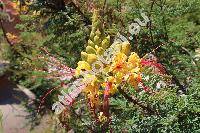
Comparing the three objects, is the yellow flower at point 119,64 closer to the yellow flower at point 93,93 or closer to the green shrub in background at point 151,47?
the yellow flower at point 93,93

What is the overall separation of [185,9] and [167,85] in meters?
0.71

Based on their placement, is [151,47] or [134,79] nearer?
[134,79]

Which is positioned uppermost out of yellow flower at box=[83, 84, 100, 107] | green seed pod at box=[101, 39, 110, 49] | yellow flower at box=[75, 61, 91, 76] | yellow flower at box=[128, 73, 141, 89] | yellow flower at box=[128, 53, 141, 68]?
green seed pod at box=[101, 39, 110, 49]

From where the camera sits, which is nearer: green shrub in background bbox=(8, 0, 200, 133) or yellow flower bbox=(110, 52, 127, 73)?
yellow flower bbox=(110, 52, 127, 73)

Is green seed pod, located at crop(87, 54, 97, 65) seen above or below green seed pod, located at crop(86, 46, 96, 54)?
below

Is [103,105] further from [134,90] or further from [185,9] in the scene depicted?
[185,9]

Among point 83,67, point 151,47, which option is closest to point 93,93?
point 83,67

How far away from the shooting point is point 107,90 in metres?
1.92

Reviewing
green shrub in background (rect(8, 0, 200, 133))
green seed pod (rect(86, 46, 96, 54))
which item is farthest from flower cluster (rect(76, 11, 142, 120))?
green shrub in background (rect(8, 0, 200, 133))

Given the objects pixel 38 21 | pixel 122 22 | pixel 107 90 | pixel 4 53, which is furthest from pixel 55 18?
pixel 4 53

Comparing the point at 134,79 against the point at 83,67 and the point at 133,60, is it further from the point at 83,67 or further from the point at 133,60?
the point at 83,67

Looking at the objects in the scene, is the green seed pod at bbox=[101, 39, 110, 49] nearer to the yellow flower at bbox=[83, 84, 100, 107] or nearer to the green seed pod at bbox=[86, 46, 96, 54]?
the green seed pod at bbox=[86, 46, 96, 54]

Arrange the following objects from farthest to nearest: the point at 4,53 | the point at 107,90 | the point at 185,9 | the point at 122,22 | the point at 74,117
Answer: the point at 4,53
the point at 74,117
the point at 122,22
the point at 185,9
the point at 107,90

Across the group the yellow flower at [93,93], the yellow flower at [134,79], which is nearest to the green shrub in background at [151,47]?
the yellow flower at [134,79]
